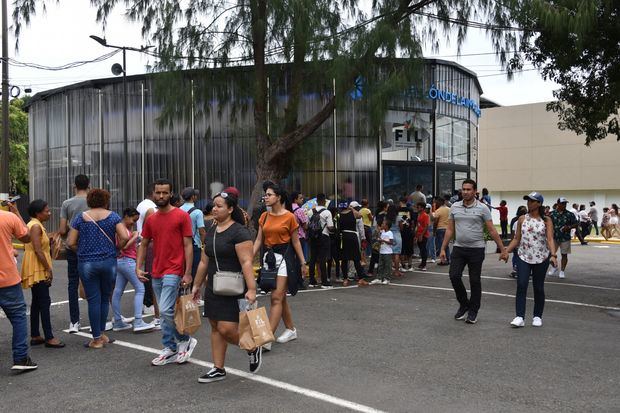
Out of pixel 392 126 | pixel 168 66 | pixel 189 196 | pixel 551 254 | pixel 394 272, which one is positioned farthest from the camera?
pixel 392 126

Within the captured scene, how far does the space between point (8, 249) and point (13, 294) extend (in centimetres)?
43

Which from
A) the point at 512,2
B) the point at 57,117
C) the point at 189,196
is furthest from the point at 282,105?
the point at 57,117

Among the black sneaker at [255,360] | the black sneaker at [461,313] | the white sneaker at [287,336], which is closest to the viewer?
the black sneaker at [255,360]

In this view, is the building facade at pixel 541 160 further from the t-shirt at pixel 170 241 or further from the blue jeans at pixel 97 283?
the t-shirt at pixel 170 241

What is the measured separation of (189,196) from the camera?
341 inches

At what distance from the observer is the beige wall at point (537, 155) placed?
41.3 metres

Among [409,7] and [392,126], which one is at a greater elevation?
[409,7]

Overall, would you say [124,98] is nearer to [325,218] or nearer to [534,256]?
[325,218]

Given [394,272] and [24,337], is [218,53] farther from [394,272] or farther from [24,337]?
[24,337]

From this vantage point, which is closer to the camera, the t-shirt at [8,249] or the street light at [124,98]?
the t-shirt at [8,249]

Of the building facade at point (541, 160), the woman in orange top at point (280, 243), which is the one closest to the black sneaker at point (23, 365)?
the woman in orange top at point (280, 243)

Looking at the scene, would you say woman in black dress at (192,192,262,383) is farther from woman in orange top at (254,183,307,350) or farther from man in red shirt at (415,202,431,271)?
man in red shirt at (415,202,431,271)

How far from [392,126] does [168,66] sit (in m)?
9.42

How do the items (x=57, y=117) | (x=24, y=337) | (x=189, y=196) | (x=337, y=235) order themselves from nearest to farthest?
(x=24, y=337)
(x=189, y=196)
(x=337, y=235)
(x=57, y=117)
